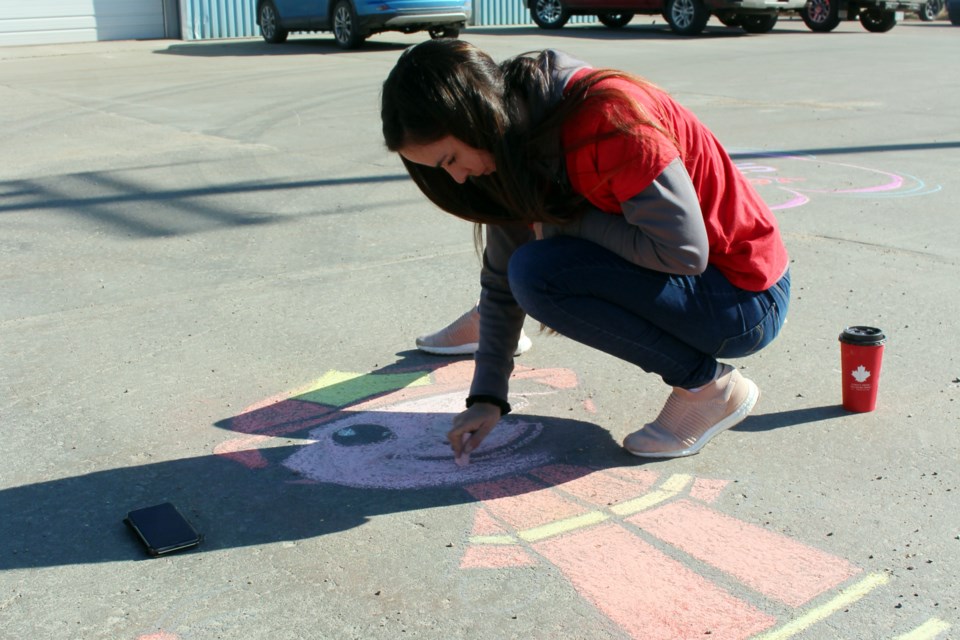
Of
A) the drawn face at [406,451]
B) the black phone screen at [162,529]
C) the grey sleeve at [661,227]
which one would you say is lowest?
the drawn face at [406,451]

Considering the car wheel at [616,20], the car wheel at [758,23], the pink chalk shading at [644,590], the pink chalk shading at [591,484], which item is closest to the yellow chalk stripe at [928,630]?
the pink chalk shading at [644,590]

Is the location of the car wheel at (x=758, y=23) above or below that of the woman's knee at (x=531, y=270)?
above

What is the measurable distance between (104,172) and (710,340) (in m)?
4.86

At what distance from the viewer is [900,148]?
7.38 m

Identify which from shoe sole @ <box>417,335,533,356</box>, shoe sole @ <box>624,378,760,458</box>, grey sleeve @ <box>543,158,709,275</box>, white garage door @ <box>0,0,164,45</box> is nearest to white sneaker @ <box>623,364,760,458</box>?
shoe sole @ <box>624,378,760,458</box>

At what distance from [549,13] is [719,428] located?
17.7 metres

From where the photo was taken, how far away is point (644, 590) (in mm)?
2371

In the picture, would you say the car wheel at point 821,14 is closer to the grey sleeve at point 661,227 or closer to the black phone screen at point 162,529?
the grey sleeve at point 661,227

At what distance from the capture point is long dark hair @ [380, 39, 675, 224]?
2.37 m

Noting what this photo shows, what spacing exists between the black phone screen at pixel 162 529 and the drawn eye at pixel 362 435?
59 centimetres

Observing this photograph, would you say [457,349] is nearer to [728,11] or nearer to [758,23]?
[728,11]

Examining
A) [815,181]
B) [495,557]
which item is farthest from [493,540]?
[815,181]

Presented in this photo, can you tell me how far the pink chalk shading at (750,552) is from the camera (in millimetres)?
2377

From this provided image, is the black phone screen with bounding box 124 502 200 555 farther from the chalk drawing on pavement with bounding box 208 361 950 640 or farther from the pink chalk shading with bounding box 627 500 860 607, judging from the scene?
the pink chalk shading with bounding box 627 500 860 607
